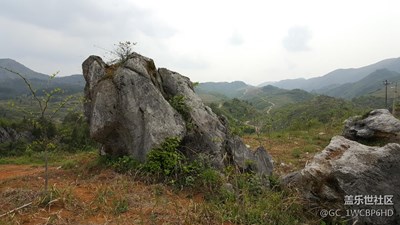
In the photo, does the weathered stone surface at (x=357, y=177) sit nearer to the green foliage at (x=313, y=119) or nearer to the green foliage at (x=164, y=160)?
the green foliage at (x=313, y=119)

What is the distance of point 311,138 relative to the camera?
2012 centimetres

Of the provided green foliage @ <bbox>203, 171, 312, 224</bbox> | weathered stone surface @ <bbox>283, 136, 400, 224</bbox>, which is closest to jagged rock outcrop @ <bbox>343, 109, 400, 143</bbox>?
weathered stone surface @ <bbox>283, 136, 400, 224</bbox>

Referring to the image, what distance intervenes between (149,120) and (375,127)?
35.3 feet

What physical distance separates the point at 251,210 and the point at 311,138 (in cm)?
1487

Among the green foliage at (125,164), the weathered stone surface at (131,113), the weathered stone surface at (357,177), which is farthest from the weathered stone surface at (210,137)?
the weathered stone surface at (357,177)

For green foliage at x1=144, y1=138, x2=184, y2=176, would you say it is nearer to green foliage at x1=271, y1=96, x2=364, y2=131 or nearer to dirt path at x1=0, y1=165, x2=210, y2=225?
dirt path at x1=0, y1=165, x2=210, y2=225

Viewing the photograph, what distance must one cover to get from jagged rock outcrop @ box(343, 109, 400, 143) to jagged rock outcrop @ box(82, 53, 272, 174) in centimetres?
644

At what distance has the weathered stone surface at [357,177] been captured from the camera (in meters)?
7.08

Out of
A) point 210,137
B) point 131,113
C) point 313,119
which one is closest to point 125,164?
point 131,113

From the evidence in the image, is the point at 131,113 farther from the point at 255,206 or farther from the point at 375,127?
the point at 375,127

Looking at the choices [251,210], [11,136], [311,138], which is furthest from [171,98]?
[11,136]

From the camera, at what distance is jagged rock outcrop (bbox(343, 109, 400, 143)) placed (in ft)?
44.7

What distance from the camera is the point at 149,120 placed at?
30.6 feet

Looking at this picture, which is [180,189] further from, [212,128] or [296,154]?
[296,154]
